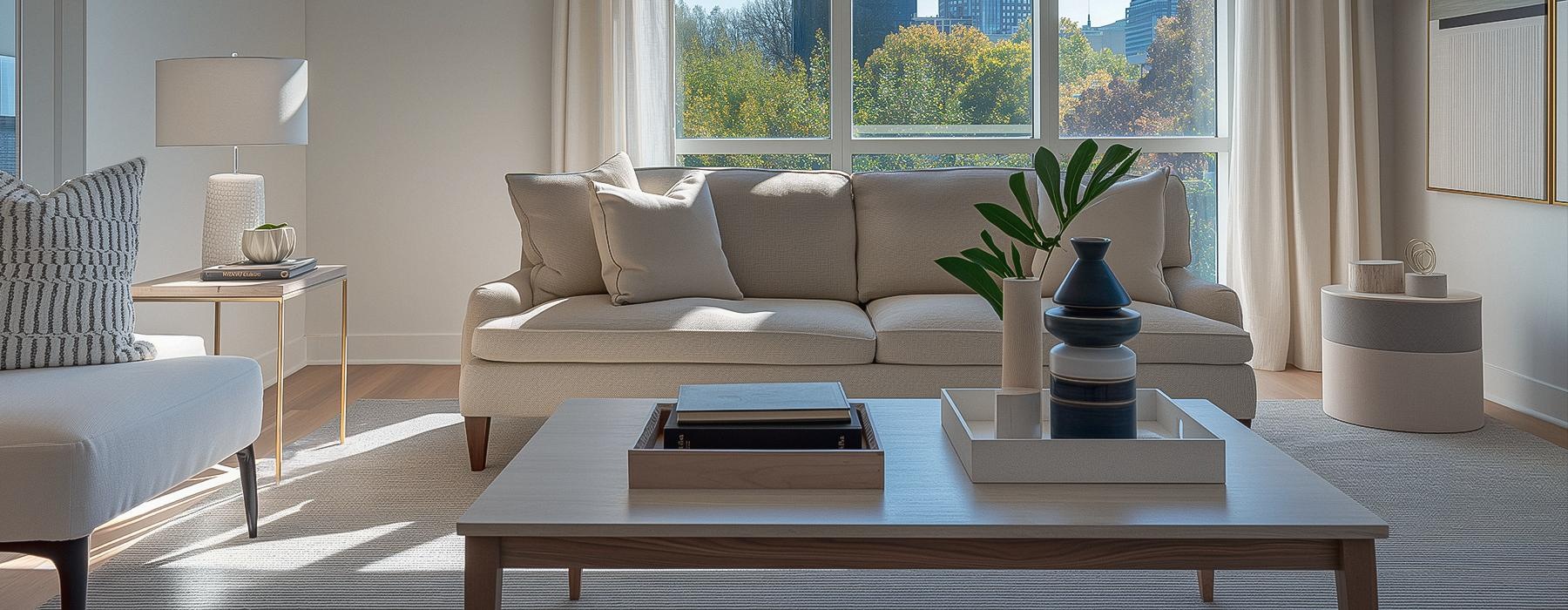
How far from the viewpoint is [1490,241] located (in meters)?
4.42

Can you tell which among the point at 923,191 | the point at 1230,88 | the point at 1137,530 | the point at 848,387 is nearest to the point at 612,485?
the point at 1137,530

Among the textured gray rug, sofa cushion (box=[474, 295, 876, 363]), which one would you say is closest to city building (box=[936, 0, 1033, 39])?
sofa cushion (box=[474, 295, 876, 363])

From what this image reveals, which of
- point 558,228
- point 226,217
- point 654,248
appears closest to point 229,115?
point 226,217

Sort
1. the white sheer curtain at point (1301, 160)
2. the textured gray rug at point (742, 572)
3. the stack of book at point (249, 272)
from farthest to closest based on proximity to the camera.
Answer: the white sheer curtain at point (1301, 160), the stack of book at point (249, 272), the textured gray rug at point (742, 572)

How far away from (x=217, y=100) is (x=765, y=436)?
2.24m

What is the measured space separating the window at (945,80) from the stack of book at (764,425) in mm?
3550

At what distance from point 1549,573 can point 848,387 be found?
168 centimetres

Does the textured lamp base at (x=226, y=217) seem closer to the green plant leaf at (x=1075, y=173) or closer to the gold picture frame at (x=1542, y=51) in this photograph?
the green plant leaf at (x=1075, y=173)

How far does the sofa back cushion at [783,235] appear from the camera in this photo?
3959 mm

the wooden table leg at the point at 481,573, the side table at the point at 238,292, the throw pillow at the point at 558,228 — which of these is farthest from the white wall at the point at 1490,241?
the side table at the point at 238,292

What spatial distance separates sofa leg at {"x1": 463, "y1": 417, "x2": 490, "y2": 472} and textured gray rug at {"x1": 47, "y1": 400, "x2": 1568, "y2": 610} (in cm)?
6

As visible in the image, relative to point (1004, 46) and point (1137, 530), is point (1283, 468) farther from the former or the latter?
point (1004, 46)

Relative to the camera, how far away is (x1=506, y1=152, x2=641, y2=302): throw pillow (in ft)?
12.4

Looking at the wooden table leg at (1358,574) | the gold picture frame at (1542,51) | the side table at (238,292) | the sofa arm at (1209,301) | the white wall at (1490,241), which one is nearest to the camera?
the wooden table leg at (1358,574)
